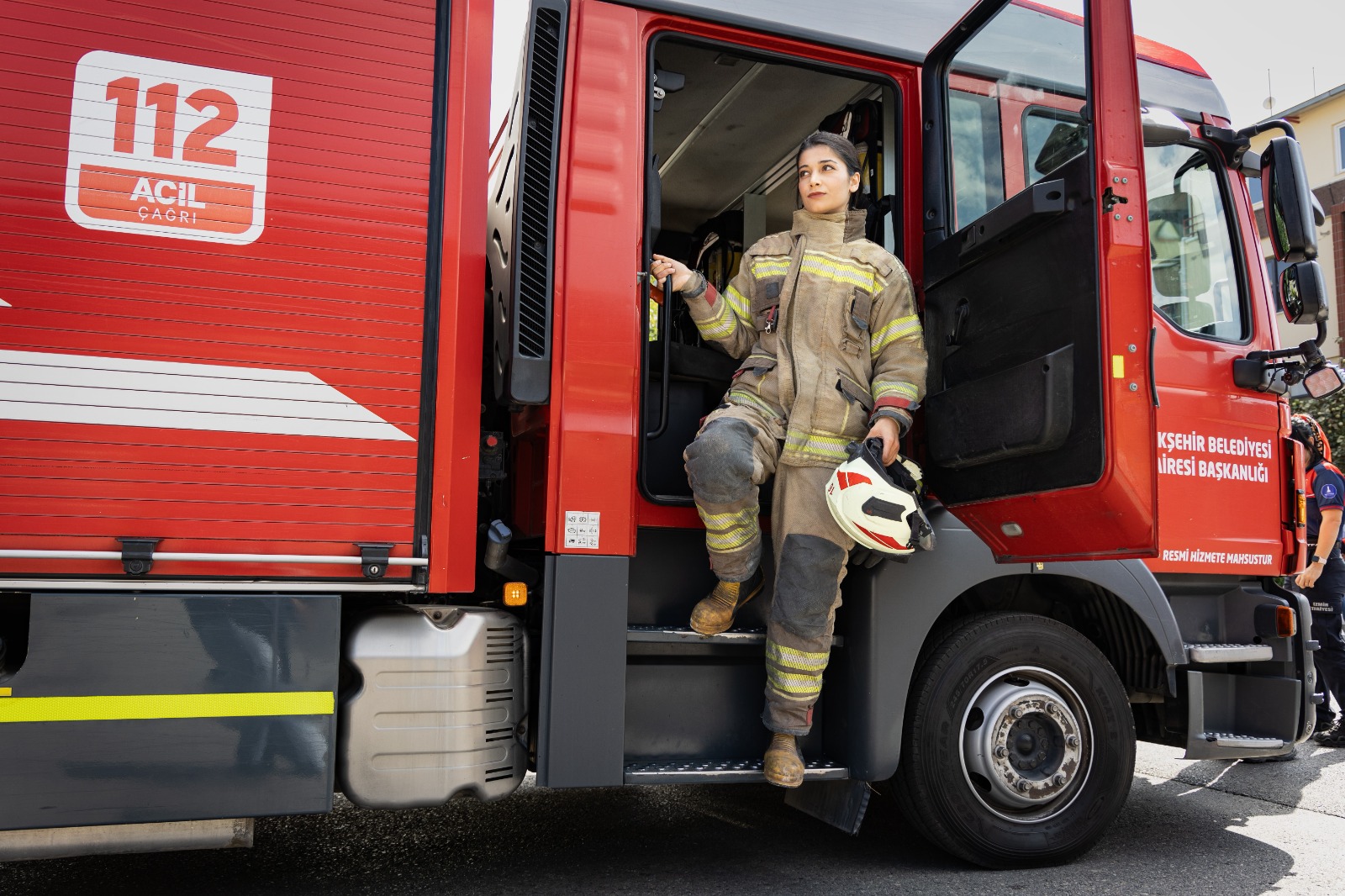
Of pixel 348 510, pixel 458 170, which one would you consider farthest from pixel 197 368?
pixel 458 170

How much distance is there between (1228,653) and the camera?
361 centimetres

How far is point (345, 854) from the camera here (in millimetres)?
3572

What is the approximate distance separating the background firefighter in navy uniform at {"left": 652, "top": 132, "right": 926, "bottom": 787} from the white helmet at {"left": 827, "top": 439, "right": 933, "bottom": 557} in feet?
0.44

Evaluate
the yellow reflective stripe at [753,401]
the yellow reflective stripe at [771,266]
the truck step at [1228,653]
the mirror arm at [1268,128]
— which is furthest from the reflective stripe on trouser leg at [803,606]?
the mirror arm at [1268,128]

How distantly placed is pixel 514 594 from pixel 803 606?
33.9 inches

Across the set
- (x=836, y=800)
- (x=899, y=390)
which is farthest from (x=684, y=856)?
(x=899, y=390)

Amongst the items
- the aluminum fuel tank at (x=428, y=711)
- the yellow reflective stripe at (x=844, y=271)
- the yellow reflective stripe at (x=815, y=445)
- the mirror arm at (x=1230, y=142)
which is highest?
the mirror arm at (x=1230, y=142)

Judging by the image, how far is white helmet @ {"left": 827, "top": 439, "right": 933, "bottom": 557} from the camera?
2855mm

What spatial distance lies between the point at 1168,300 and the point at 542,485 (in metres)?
2.37

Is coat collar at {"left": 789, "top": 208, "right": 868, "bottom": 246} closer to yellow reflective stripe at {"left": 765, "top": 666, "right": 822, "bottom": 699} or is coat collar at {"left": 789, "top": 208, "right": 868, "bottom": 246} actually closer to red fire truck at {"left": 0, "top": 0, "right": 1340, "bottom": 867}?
red fire truck at {"left": 0, "top": 0, "right": 1340, "bottom": 867}

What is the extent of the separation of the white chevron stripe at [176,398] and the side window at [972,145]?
2.01 metres

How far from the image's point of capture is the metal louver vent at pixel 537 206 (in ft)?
9.44

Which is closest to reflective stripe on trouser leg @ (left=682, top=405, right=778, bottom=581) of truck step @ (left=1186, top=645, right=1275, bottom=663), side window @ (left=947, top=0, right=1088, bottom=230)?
side window @ (left=947, top=0, right=1088, bottom=230)

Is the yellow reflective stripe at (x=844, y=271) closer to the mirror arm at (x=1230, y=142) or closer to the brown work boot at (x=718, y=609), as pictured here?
the brown work boot at (x=718, y=609)
